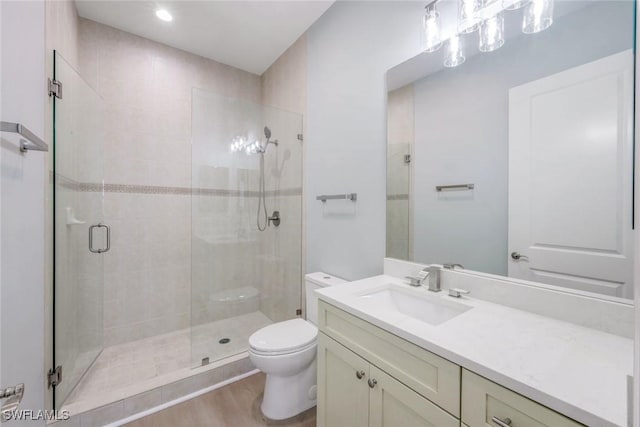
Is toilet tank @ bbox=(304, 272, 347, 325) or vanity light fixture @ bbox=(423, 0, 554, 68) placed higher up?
vanity light fixture @ bbox=(423, 0, 554, 68)

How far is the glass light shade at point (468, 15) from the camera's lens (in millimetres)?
1170

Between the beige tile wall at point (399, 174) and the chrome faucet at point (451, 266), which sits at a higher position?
the beige tile wall at point (399, 174)

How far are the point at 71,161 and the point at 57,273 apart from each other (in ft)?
2.36

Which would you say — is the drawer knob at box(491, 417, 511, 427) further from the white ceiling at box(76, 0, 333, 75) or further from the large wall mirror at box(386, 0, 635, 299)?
the white ceiling at box(76, 0, 333, 75)

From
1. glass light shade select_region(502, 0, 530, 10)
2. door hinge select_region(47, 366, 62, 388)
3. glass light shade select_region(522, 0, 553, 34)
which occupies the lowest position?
door hinge select_region(47, 366, 62, 388)

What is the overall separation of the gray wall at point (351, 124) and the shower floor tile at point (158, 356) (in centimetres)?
85

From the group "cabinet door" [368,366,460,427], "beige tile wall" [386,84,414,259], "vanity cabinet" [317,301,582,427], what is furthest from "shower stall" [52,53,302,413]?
"cabinet door" [368,366,460,427]

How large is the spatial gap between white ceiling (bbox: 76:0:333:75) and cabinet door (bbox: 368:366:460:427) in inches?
97.2

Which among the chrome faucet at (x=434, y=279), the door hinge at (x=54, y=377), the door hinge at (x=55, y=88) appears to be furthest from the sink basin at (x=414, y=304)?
the door hinge at (x=55, y=88)

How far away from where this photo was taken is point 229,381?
1952 millimetres

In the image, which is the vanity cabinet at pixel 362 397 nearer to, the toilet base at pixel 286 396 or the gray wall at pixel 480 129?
the toilet base at pixel 286 396

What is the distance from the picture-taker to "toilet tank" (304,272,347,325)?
6.21ft

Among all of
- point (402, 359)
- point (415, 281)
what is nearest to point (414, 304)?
point (415, 281)

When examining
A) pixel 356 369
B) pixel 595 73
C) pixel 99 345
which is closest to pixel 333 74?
pixel 595 73
